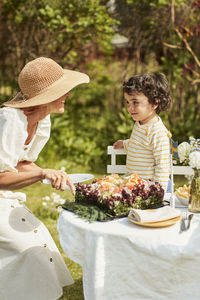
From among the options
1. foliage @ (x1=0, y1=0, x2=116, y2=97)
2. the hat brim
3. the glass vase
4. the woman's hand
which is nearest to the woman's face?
the hat brim

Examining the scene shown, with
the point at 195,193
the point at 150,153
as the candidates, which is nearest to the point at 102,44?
the point at 150,153

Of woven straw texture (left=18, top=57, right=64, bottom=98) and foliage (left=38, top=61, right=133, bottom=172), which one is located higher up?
woven straw texture (left=18, top=57, right=64, bottom=98)

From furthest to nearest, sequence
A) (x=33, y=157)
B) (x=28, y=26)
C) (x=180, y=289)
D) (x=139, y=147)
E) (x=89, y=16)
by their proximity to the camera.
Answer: (x=28, y=26), (x=89, y=16), (x=139, y=147), (x=33, y=157), (x=180, y=289)

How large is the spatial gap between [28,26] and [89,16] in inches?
49.4

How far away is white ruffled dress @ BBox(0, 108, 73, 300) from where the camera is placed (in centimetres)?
242

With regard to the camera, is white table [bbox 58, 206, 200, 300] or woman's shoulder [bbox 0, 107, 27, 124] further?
woman's shoulder [bbox 0, 107, 27, 124]

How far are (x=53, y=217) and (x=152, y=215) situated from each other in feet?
9.28

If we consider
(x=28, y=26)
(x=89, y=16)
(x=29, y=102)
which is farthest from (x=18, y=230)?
(x=28, y=26)

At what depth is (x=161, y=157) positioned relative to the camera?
304 centimetres

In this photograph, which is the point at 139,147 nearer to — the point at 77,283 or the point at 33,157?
the point at 33,157

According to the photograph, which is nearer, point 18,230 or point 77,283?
point 18,230

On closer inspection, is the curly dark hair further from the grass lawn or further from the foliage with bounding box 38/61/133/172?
the foliage with bounding box 38/61/133/172

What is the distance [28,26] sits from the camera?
290 inches

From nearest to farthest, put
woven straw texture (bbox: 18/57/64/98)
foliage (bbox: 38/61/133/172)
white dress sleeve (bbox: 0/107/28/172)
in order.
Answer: white dress sleeve (bbox: 0/107/28/172) → woven straw texture (bbox: 18/57/64/98) → foliage (bbox: 38/61/133/172)
